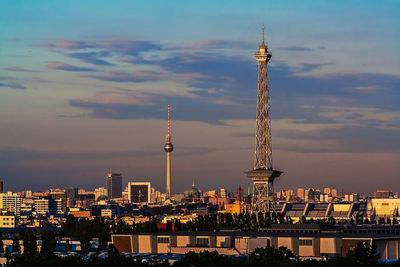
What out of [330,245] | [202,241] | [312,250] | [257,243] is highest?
[202,241]

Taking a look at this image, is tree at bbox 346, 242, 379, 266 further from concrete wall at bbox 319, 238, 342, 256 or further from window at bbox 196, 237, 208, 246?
window at bbox 196, 237, 208, 246

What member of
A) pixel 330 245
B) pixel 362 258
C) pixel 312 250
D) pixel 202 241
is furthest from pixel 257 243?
pixel 362 258

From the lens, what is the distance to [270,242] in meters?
168

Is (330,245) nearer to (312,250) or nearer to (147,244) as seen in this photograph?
(312,250)

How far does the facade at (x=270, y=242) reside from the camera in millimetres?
164250

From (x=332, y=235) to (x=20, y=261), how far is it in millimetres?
56155

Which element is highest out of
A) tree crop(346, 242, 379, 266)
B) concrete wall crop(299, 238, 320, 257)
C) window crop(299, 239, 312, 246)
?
window crop(299, 239, 312, 246)

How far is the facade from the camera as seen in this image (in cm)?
16425

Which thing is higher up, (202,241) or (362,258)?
(202,241)

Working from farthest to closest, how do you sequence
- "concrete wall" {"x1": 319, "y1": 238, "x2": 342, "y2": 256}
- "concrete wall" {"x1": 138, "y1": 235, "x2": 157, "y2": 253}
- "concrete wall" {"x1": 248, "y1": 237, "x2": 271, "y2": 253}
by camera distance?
"concrete wall" {"x1": 138, "y1": 235, "x2": 157, "y2": 253}
"concrete wall" {"x1": 248, "y1": 237, "x2": 271, "y2": 253}
"concrete wall" {"x1": 319, "y1": 238, "x2": 342, "y2": 256}

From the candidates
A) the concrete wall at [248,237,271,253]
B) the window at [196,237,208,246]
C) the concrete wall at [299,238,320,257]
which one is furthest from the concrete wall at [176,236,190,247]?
the concrete wall at [299,238,320,257]

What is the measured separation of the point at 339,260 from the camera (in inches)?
5217

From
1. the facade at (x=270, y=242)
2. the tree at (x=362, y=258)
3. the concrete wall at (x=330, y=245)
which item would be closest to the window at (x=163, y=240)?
the facade at (x=270, y=242)

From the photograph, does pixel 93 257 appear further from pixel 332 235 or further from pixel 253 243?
pixel 332 235
